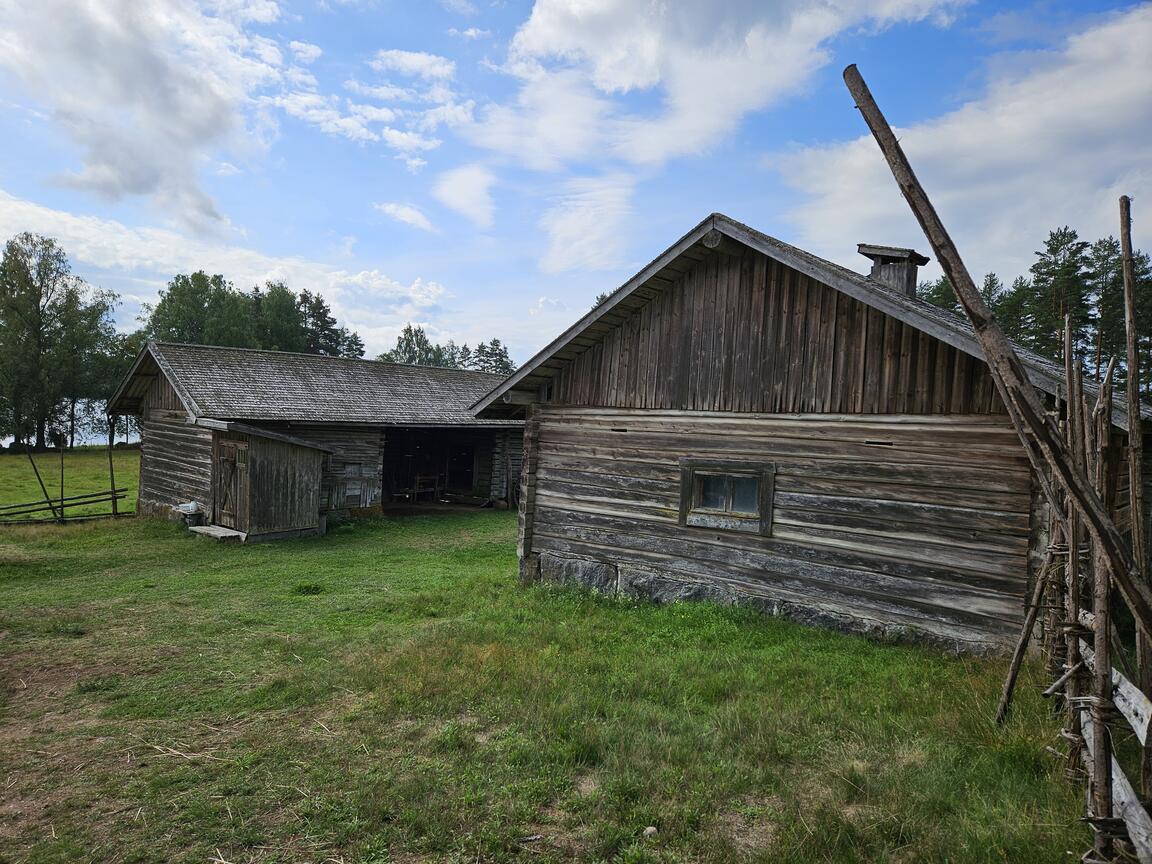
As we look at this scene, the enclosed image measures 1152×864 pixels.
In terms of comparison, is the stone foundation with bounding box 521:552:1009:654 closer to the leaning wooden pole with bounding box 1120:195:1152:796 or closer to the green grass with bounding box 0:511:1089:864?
the green grass with bounding box 0:511:1089:864

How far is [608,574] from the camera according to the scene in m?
12.3

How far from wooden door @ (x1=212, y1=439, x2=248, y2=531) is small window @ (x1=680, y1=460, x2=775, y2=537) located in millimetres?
13362

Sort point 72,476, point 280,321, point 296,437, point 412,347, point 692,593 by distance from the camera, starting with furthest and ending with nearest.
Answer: point 412,347 < point 280,321 < point 72,476 < point 296,437 < point 692,593

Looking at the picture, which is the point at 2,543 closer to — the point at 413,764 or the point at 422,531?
the point at 422,531

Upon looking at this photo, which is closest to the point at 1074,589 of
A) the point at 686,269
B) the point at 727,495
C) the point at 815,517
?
the point at 815,517

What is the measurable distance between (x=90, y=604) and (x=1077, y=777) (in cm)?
1404

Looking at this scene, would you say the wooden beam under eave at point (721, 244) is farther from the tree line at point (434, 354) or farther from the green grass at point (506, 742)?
the tree line at point (434, 354)

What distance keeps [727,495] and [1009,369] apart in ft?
26.6

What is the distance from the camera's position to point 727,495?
36.3ft

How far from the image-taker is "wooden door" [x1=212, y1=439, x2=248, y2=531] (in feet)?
62.1

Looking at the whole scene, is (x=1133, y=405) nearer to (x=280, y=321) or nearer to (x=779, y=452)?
(x=779, y=452)

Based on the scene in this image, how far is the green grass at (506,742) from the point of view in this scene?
182 inches

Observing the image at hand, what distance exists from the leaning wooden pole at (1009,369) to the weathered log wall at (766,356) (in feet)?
20.1

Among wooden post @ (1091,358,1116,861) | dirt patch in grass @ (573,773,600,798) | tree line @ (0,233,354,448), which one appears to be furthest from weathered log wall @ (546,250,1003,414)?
tree line @ (0,233,354,448)
